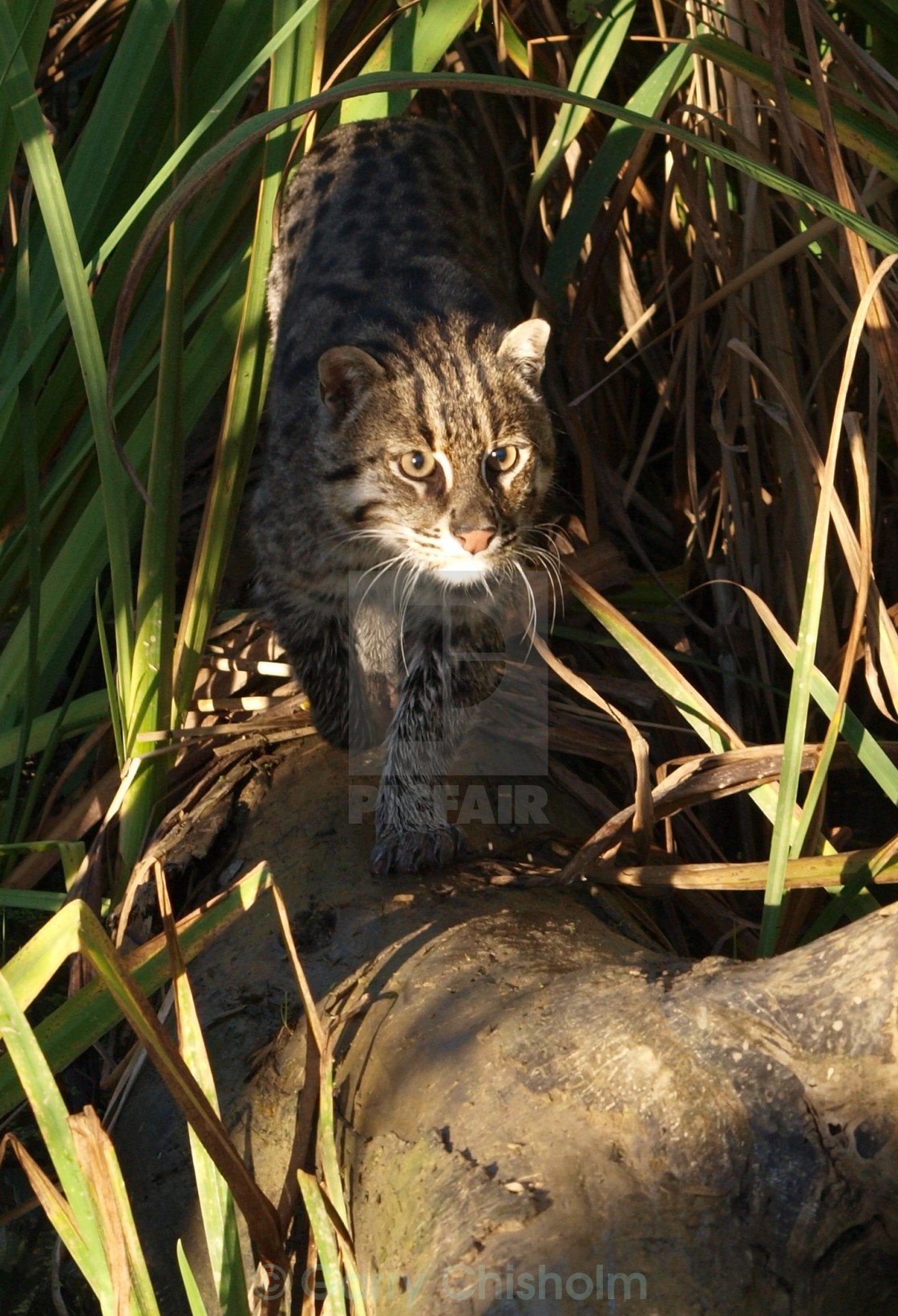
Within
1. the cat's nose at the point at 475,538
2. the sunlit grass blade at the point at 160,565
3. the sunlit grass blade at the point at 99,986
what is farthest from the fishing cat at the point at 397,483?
the sunlit grass blade at the point at 99,986

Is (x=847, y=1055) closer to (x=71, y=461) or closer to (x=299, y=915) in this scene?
(x=299, y=915)

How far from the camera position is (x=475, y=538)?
11.4ft

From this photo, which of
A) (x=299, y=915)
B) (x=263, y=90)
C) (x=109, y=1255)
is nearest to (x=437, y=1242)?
(x=109, y=1255)

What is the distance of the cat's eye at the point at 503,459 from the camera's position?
3662 millimetres

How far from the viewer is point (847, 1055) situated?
1.83 m

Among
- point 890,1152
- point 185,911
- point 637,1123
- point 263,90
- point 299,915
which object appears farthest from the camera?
point 263,90

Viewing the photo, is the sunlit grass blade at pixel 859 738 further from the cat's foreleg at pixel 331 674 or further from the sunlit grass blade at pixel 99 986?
the cat's foreleg at pixel 331 674

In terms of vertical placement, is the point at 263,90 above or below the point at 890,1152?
above

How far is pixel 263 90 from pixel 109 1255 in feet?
12.7

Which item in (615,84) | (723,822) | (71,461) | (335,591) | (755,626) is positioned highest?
(615,84)

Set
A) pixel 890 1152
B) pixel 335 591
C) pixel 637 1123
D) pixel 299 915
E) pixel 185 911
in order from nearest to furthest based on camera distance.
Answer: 1. pixel 890 1152
2. pixel 637 1123
3. pixel 299 915
4. pixel 185 911
5. pixel 335 591

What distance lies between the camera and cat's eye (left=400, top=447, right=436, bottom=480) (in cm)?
361

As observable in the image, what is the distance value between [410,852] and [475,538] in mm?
901

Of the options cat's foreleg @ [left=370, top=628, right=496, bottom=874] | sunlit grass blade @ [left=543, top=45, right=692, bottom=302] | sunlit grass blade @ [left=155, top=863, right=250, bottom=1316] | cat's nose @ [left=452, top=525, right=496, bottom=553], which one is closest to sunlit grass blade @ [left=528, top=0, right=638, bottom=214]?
sunlit grass blade @ [left=543, top=45, right=692, bottom=302]
